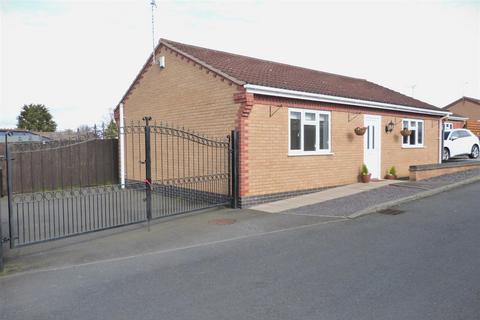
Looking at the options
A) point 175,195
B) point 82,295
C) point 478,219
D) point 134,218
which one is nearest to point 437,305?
point 82,295

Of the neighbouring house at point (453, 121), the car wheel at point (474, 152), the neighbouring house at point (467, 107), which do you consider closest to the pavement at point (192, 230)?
the car wheel at point (474, 152)

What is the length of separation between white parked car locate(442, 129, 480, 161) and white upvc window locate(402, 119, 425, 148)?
372cm

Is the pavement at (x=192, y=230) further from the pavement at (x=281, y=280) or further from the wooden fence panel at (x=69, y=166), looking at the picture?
the wooden fence panel at (x=69, y=166)

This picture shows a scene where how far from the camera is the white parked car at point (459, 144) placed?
20469mm

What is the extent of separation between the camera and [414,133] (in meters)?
16.9

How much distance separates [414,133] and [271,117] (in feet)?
29.2

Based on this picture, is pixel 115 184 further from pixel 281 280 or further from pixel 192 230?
pixel 281 280

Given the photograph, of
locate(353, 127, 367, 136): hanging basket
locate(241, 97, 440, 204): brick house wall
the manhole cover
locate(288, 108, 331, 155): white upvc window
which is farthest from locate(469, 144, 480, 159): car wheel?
the manhole cover

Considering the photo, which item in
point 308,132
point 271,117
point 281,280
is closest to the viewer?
point 281,280

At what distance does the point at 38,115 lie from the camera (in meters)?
46.7

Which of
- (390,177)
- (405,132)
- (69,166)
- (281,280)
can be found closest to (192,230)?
(281,280)

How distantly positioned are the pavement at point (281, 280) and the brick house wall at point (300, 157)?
10.5 ft

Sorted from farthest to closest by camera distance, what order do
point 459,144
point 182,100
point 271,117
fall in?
point 459,144 → point 182,100 → point 271,117

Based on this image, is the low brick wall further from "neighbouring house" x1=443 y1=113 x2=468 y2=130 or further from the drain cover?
"neighbouring house" x1=443 y1=113 x2=468 y2=130
